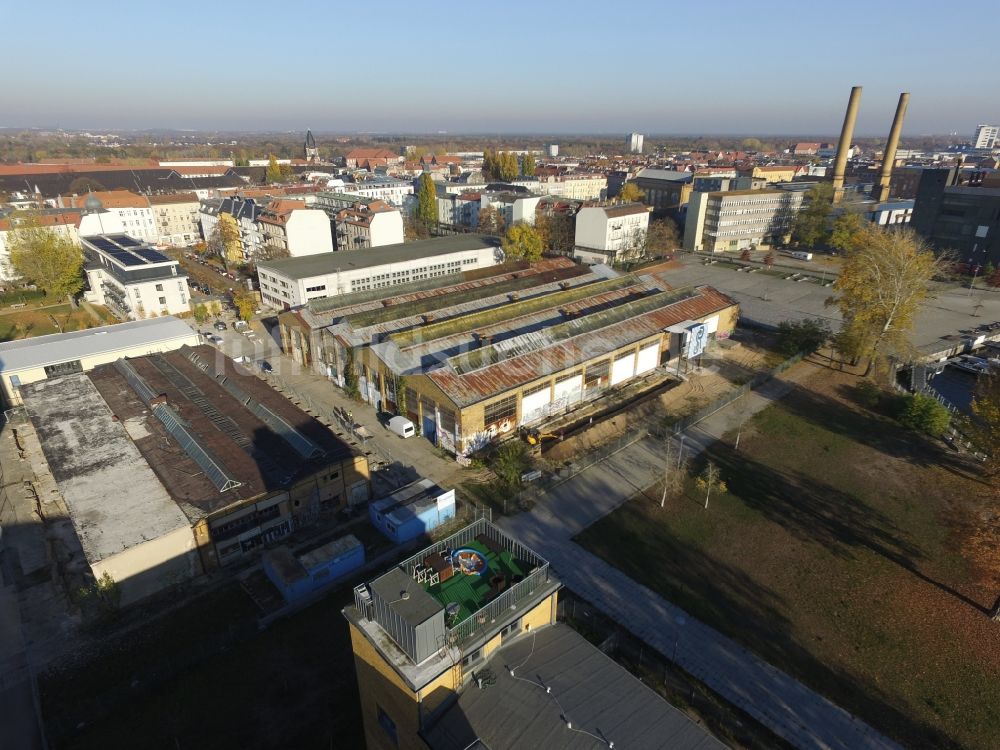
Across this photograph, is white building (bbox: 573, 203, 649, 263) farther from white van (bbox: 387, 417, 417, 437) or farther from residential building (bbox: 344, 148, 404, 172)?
residential building (bbox: 344, 148, 404, 172)

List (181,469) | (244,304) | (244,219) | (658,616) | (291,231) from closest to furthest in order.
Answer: (658,616), (181,469), (244,304), (291,231), (244,219)

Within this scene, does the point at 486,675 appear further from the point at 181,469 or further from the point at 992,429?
the point at 992,429

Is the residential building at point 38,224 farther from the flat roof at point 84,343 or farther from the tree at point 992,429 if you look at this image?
the tree at point 992,429

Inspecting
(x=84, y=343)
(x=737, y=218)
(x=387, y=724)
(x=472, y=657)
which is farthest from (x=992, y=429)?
(x=737, y=218)

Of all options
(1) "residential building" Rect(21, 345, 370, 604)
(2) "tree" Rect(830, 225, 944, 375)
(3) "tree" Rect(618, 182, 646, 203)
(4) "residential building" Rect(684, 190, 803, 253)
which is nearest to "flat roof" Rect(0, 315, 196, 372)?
(1) "residential building" Rect(21, 345, 370, 604)

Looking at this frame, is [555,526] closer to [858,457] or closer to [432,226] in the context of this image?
[858,457]

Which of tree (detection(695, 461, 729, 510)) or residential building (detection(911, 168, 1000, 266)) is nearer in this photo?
tree (detection(695, 461, 729, 510))
